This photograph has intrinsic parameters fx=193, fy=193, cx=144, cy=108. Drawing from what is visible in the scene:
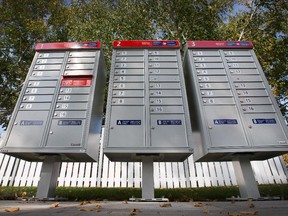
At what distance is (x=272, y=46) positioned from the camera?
888 centimetres

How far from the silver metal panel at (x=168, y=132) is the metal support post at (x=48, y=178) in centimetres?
214

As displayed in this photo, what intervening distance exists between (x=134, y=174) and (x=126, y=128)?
147 inches

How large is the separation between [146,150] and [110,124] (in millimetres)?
901

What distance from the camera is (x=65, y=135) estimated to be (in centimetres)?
380

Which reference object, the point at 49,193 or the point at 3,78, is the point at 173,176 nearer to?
the point at 49,193

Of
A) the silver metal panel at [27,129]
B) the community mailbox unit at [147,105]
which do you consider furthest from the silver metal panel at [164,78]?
the silver metal panel at [27,129]

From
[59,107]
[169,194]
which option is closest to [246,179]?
[169,194]

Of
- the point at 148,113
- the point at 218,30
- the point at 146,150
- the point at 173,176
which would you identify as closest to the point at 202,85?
the point at 148,113

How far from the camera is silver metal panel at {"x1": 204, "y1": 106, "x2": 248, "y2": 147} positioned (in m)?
3.70

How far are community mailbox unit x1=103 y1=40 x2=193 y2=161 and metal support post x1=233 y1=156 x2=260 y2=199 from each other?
125 cm

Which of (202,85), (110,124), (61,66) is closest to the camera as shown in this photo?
(110,124)

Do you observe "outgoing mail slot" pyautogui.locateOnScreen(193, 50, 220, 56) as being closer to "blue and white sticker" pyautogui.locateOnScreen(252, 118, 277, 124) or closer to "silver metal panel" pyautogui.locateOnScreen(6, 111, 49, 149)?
"blue and white sticker" pyautogui.locateOnScreen(252, 118, 277, 124)

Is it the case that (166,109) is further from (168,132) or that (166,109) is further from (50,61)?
(50,61)

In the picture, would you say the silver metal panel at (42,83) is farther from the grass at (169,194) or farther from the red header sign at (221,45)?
the red header sign at (221,45)
